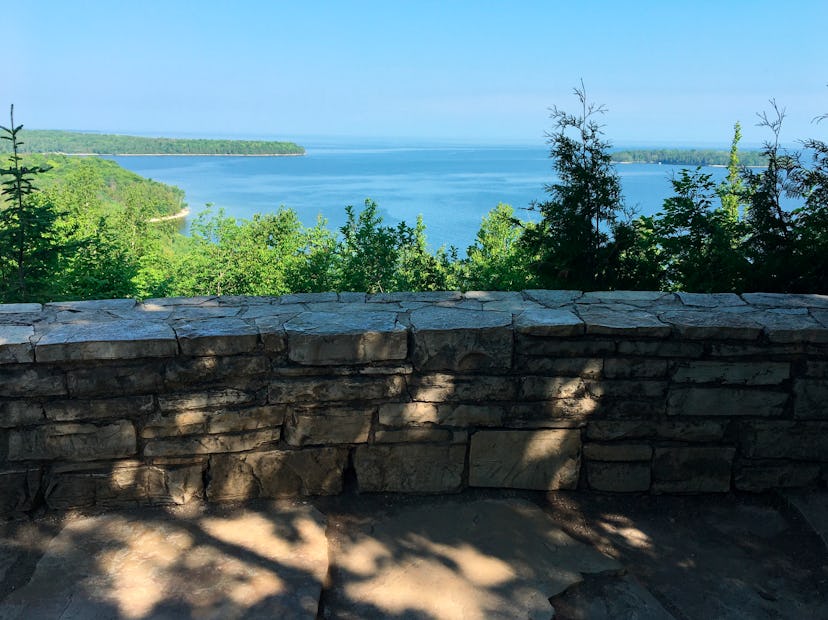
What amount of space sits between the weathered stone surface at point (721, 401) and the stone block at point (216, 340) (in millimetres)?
1844

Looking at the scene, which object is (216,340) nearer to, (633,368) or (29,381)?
(29,381)

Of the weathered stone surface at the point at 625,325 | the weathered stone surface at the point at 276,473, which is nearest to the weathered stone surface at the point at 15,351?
the weathered stone surface at the point at 276,473

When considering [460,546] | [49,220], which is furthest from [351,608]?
[49,220]

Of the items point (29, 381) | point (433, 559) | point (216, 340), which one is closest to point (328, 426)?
point (216, 340)

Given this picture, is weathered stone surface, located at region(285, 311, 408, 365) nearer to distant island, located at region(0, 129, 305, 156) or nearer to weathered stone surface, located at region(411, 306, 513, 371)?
weathered stone surface, located at region(411, 306, 513, 371)

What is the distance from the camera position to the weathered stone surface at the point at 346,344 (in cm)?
268

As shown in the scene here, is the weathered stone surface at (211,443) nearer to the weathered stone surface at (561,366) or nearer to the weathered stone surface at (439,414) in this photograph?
the weathered stone surface at (439,414)

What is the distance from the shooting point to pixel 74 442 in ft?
8.66

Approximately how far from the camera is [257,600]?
87.8 inches

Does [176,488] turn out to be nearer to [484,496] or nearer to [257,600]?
[257,600]

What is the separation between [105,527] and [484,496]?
160cm

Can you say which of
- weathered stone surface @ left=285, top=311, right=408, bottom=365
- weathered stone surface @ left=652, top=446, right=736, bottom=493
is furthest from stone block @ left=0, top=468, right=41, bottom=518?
weathered stone surface @ left=652, top=446, right=736, bottom=493

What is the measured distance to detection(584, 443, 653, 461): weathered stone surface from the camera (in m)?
2.93

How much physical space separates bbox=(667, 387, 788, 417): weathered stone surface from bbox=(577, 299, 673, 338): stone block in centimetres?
29
